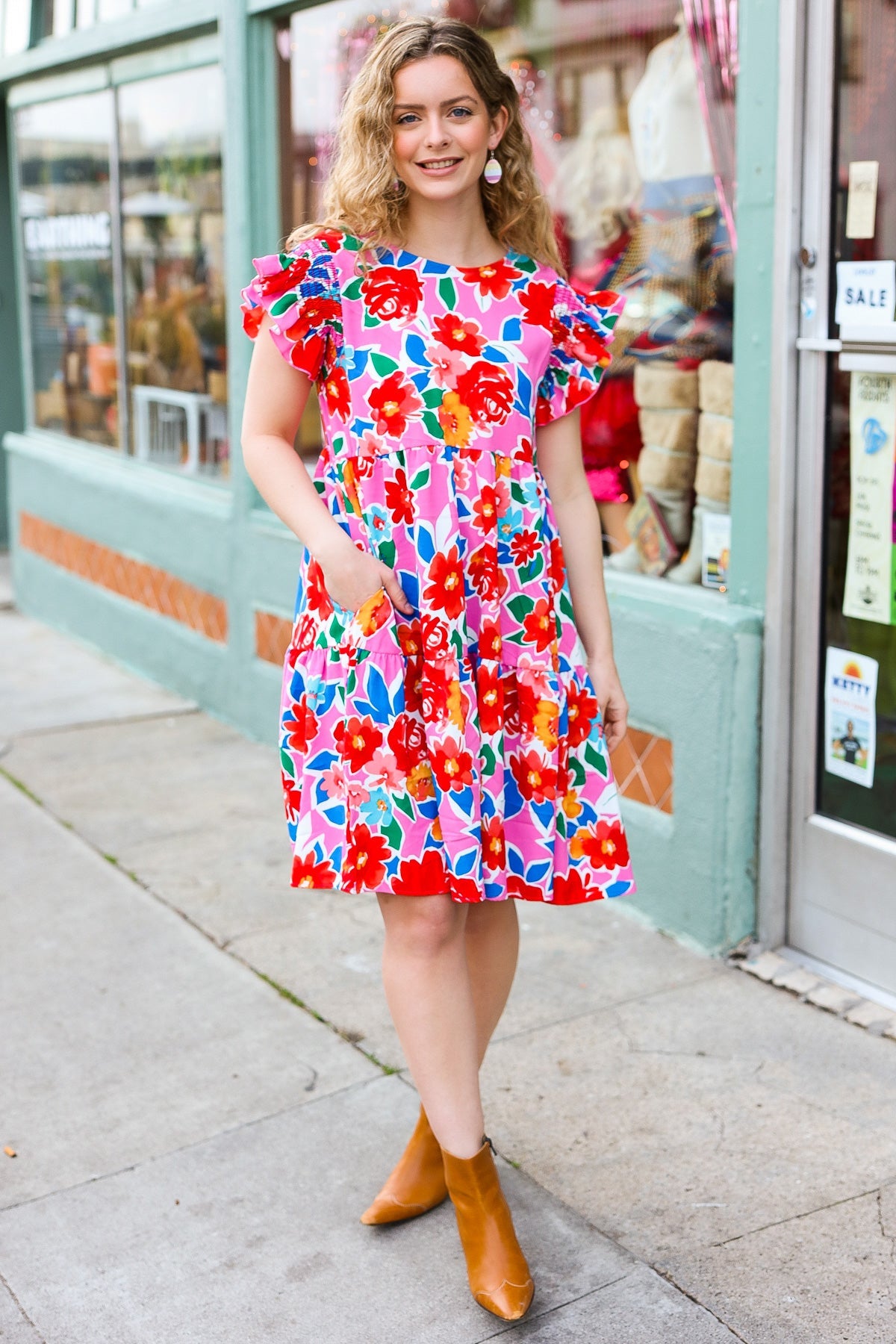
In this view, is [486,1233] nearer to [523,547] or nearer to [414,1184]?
[414,1184]

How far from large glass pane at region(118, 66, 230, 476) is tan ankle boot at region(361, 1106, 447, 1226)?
383 centimetres

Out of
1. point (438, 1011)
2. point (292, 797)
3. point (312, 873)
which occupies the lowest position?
point (438, 1011)

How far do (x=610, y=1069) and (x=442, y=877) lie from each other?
1.06 m

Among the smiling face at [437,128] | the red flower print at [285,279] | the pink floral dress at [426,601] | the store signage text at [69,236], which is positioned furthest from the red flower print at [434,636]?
the store signage text at [69,236]

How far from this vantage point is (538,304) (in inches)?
97.6

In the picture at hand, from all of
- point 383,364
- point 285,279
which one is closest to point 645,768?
point 383,364

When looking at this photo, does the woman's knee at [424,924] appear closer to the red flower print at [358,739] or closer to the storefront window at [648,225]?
the red flower print at [358,739]

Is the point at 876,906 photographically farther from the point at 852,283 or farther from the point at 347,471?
the point at 347,471

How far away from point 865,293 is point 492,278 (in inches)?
48.8

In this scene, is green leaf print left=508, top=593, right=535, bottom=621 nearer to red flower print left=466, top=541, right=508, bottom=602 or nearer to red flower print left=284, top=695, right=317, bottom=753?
red flower print left=466, top=541, right=508, bottom=602

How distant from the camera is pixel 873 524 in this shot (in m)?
3.46

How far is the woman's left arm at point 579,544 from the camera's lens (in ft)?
8.54

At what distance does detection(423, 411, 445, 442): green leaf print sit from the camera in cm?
239

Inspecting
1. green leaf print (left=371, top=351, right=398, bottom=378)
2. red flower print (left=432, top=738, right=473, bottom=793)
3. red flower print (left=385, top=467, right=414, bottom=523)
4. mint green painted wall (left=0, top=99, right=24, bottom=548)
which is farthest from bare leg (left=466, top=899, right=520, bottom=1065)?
mint green painted wall (left=0, top=99, right=24, bottom=548)
